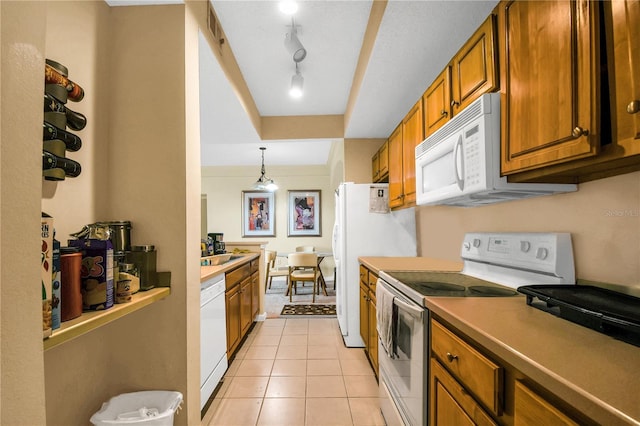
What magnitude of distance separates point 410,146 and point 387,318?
4.43 ft

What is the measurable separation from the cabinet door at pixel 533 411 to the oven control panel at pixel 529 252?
2.36ft

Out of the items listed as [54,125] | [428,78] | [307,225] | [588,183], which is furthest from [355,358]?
[307,225]

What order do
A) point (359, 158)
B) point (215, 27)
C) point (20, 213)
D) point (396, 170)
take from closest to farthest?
point (20, 213)
point (215, 27)
point (396, 170)
point (359, 158)

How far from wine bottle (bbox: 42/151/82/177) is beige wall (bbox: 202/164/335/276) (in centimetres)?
525

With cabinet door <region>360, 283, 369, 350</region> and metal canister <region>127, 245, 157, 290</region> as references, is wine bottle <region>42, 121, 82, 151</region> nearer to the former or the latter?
metal canister <region>127, 245, 157, 290</region>

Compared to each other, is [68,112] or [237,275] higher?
[68,112]

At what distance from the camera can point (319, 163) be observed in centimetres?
638

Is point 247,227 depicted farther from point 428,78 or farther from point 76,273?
point 76,273

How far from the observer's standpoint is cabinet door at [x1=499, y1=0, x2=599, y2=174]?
84 cm

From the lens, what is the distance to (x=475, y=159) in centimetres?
131

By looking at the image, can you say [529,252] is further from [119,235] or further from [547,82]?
[119,235]

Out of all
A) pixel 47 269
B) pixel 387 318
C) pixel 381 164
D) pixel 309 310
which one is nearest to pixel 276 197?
pixel 309 310

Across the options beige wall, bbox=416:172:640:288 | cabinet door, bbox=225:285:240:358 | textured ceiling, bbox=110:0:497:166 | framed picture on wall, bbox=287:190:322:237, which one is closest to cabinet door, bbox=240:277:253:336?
cabinet door, bbox=225:285:240:358

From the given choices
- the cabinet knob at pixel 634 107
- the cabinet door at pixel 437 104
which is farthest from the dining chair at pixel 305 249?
the cabinet knob at pixel 634 107
